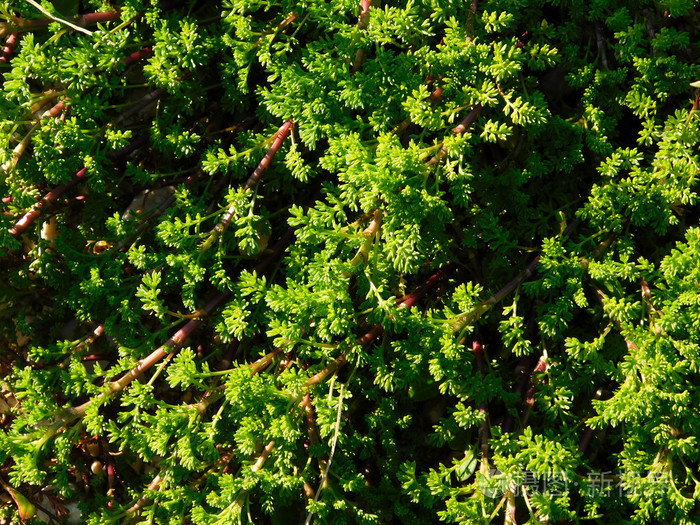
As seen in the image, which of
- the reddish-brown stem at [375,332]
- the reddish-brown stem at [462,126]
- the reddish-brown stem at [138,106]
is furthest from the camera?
the reddish-brown stem at [138,106]

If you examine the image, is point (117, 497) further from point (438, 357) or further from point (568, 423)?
point (568, 423)

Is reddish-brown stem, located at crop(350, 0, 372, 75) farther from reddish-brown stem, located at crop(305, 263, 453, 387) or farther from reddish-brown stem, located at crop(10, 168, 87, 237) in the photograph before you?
reddish-brown stem, located at crop(10, 168, 87, 237)

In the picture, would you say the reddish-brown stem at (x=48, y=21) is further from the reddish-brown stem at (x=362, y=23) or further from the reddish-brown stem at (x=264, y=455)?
the reddish-brown stem at (x=264, y=455)

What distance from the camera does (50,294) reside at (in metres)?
3.42

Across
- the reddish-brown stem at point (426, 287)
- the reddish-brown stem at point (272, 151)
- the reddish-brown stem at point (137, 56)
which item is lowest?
the reddish-brown stem at point (426, 287)

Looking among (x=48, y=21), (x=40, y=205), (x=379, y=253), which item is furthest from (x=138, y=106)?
(x=379, y=253)

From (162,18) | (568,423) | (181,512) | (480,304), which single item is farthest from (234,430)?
(162,18)

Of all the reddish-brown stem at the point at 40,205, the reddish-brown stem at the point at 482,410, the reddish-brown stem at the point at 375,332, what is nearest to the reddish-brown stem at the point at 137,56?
the reddish-brown stem at the point at 40,205
